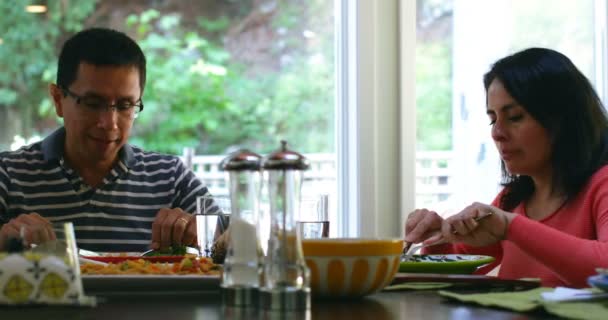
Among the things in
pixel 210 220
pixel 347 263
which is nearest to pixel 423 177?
pixel 210 220

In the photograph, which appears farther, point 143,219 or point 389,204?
point 389,204

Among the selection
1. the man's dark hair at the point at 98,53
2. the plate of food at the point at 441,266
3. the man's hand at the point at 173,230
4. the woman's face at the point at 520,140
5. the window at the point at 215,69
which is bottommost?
the plate of food at the point at 441,266

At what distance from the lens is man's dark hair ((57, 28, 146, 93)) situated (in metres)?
2.18

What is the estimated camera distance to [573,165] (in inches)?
75.8

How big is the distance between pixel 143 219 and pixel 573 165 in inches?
38.0

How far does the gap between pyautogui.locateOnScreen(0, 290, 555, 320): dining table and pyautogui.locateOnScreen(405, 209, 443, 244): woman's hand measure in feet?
1.53

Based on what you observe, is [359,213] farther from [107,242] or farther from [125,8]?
[125,8]

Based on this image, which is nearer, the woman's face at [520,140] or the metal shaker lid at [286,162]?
the metal shaker lid at [286,162]

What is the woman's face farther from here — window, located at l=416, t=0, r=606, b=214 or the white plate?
window, located at l=416, t=0, r=606, b=214

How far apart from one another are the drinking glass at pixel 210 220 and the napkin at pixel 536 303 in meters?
0.47

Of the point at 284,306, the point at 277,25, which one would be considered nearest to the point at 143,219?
the point at 284,306

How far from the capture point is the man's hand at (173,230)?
1877mm

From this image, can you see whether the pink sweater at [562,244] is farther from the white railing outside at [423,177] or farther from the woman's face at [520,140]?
the white railing outside at [423,177]

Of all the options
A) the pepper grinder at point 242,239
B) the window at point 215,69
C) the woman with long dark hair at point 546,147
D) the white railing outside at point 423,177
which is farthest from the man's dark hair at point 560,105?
the window at point 215,69
